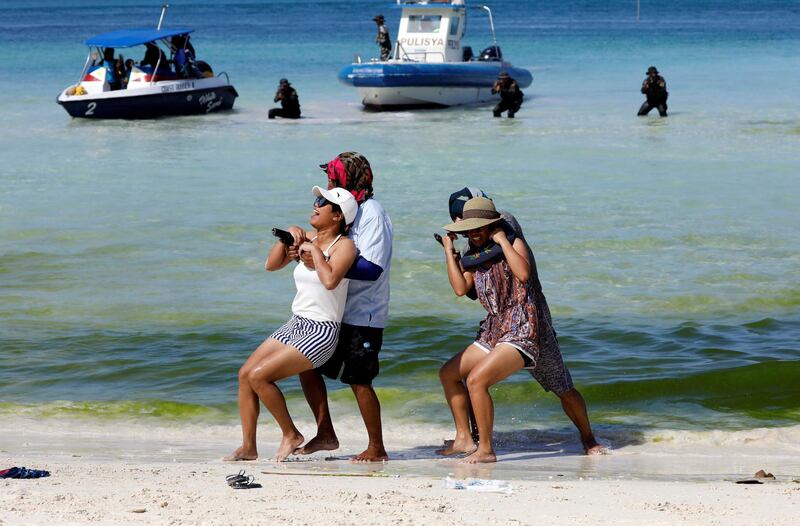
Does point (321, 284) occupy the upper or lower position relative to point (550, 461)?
upper

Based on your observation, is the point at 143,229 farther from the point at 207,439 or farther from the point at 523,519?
the point at 523,519

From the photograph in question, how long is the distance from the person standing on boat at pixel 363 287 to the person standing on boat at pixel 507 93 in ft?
69.5

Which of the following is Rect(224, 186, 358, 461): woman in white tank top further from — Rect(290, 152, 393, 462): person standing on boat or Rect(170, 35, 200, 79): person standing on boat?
Rect(170, 35, 200, 79): person standing on boat

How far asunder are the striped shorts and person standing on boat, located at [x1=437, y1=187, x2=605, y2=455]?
2.32 feet

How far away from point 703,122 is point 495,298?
70.0 feet

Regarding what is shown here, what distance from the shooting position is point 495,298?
18.3 feet

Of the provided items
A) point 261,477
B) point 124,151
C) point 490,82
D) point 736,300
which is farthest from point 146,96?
point 261,477

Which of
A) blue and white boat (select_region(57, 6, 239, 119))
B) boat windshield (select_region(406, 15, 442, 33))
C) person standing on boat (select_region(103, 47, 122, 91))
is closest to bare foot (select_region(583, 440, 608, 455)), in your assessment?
blue and white boat (select_region(57, 6, 239, 119))

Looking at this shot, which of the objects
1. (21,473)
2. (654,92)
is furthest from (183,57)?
(21,473)

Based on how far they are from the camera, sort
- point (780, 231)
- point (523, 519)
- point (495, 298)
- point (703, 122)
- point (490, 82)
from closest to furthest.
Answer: point (523, 519)
point (495, 298)
point (780, 231)
point (703, 122)
point (490, 82)

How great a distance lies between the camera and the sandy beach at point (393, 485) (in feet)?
14.4

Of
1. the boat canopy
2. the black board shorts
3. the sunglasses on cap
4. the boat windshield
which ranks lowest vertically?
the black board shorts

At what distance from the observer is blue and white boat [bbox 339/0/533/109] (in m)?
28.4

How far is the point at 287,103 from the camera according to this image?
26.4 metres
